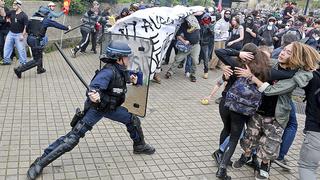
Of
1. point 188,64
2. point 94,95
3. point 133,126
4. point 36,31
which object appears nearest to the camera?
point 94,95

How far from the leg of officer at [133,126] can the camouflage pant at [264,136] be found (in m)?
1.34

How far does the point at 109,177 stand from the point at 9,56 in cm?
648

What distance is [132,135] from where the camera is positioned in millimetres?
4688

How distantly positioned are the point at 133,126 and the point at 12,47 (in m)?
6.13

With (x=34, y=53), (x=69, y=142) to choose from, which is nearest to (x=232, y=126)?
(x=69, y=142)

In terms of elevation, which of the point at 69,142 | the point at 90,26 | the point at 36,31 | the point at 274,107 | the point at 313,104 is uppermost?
the point at 313,104

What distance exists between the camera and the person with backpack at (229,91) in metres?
4.14

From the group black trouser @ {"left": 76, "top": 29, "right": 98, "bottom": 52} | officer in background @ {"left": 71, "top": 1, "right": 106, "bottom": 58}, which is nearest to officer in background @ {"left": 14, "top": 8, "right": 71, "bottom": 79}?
black trouser @ {"left": 76, "top": 29, "right": 98, "bottom": 52}

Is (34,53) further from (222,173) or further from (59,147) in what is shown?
(222,173)

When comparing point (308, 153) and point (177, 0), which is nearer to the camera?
point (308, 153)

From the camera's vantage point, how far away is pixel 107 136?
545 cm

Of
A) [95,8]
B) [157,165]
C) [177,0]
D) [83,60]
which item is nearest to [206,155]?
[157,165]

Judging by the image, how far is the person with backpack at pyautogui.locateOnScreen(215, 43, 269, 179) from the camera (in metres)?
4.14

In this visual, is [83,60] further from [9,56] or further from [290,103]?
[290,103]
